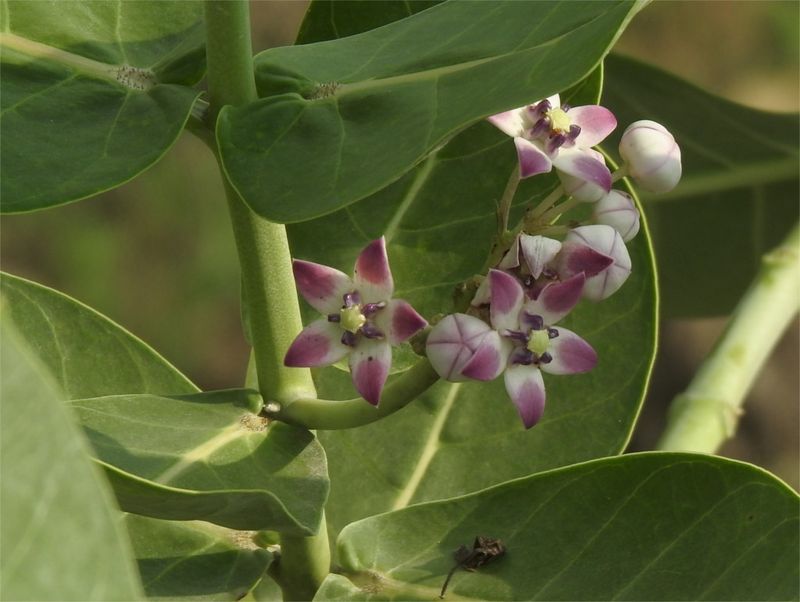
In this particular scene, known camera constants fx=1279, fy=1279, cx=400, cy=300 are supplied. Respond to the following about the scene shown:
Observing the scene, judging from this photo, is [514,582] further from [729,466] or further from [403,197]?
[403,197]

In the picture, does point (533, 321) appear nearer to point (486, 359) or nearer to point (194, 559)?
point (486, 359)

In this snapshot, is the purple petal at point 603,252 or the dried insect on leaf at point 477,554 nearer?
the purple petal at point 603,252

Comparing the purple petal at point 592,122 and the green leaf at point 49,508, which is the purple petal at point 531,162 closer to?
the purple petal at point 592,122

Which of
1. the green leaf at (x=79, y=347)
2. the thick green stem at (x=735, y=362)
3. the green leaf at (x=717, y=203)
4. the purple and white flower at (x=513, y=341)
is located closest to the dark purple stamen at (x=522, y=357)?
the purple and white flower at (x=513, y=341)

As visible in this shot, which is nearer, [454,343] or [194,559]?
[454,343]

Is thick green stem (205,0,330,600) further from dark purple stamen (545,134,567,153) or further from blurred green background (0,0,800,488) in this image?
Answer: blurred green background (0,0,800,488)

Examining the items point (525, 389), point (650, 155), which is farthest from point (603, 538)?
point (650, 155)

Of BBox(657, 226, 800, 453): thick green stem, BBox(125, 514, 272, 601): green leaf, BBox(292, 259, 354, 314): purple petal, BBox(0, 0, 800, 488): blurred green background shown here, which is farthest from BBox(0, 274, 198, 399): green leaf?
BBox(0, 0, 800, 488): blurred green background
